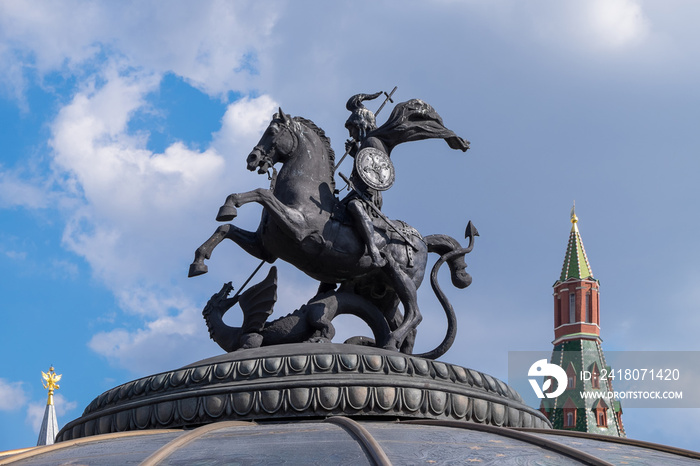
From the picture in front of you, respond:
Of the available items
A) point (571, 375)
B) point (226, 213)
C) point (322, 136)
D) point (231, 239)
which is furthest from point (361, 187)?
point (571, 375)

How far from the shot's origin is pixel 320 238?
8891mm

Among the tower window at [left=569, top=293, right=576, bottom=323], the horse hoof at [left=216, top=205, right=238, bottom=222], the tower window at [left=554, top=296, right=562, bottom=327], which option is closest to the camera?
the horse hoof at [left=216, top=205, right=238, bottom=222]

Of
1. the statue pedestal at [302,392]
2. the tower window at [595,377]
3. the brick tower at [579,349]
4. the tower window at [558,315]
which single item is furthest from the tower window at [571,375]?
the statue pedestal at [302,392]

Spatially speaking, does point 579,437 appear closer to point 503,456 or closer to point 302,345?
point 503,456

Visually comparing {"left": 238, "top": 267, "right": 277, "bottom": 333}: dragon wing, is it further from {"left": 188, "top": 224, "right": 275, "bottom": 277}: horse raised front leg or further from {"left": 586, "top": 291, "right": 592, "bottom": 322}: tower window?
{"left": 586, "top": 291, "right": 592, "bottom": 322}: tower window

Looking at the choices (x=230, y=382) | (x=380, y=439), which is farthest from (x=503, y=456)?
(x=230, y=382)

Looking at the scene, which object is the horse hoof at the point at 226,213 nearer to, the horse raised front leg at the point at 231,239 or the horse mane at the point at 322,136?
the horse raised front leg at the point at 231,239

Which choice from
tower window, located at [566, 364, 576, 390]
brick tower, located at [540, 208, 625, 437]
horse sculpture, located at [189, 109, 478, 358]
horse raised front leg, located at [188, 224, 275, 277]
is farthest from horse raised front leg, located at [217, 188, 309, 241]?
tower window, located at [566, 364, 576, 390]

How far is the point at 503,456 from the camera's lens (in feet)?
18.7

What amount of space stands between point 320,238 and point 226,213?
0.82 meters

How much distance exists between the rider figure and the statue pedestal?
1478mm

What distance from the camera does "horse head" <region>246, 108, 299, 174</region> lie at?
30.1 ft

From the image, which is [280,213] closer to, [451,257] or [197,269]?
[197,269]

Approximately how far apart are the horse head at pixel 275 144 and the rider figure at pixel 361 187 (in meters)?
0.57
